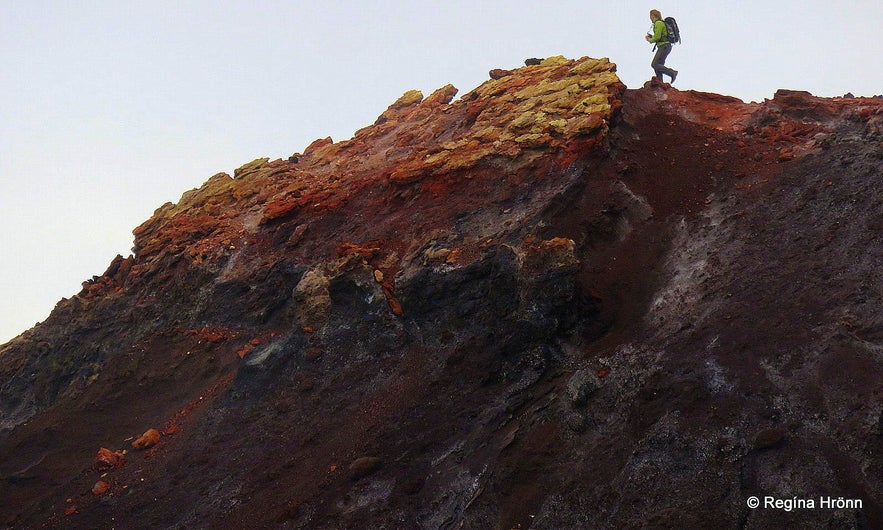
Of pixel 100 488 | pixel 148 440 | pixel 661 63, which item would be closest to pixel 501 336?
pixel 148 440

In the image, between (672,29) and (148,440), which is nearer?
(148,440)

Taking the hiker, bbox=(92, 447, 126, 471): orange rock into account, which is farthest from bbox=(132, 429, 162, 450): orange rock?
the hiker

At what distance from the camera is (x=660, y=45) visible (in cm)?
2103

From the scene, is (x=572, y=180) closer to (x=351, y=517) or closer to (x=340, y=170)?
(x=340, y=170)

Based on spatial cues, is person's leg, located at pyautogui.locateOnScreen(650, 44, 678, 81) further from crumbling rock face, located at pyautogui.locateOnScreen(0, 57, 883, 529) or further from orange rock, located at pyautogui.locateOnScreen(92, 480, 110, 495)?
orange rock, located at pyautogui.locateOnScreen(92, 480, 110, 495)

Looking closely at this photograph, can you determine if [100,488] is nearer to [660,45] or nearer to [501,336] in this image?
[501,336]

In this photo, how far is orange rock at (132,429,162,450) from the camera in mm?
14297

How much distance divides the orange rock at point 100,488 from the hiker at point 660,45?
1837 cm

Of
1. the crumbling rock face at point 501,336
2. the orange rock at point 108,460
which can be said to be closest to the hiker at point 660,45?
the crumbling rock face at point 501,336

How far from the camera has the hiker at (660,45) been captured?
68.0 ft

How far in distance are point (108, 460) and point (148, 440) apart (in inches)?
32.3

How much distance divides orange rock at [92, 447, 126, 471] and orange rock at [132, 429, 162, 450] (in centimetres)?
34

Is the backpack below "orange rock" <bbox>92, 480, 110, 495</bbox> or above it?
above

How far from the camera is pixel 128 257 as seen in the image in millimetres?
20375
